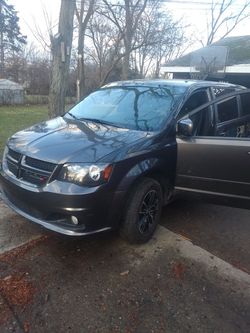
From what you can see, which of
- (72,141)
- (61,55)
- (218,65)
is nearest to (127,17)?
(218,65)

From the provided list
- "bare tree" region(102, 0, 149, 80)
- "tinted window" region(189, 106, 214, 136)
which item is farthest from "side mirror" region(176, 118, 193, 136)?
"bare tree" region(102, 0, 149, 80)

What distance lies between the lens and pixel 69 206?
9.14 feet

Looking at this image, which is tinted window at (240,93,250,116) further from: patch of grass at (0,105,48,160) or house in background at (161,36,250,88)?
house in background at (161,36,250,88)

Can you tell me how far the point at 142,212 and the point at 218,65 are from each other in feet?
38.1

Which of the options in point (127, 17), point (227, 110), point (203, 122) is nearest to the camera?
point (203, 122)

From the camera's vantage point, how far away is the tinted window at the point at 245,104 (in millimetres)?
5117

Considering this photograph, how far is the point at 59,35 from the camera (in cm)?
709

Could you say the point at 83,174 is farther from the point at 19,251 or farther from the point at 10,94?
the point at 10,94

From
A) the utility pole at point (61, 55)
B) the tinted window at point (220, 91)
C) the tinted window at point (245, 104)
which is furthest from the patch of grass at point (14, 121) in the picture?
the tinted window at point (245, 104)

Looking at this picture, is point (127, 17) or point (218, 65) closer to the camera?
point (218, 65)

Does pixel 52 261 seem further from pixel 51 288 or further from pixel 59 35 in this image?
pixel 59 35

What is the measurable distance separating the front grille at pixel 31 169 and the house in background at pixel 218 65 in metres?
10.5

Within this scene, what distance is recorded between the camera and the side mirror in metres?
3.44

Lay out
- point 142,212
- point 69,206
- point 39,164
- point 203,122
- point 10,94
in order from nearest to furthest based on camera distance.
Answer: point 69,206
point 39,164
point 142,212
point 203,122
point 10,94
